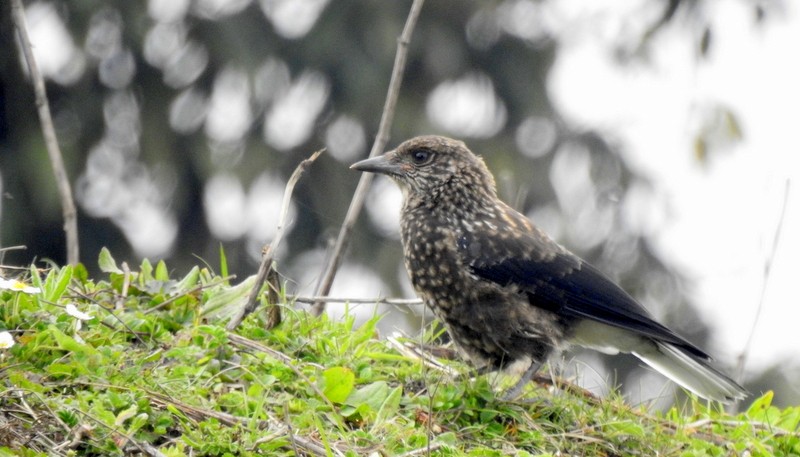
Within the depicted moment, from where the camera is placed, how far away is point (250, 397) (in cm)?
412

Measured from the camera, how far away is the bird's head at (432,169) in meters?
5.97

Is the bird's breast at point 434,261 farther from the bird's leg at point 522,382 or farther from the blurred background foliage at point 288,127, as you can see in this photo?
the blurred background foliage at point 288,127

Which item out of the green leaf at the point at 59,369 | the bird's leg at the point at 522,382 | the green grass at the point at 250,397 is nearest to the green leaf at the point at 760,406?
the green grass at the point at 250,397

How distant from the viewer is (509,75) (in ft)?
37.7

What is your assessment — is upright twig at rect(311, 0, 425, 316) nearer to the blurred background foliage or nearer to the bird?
the bird

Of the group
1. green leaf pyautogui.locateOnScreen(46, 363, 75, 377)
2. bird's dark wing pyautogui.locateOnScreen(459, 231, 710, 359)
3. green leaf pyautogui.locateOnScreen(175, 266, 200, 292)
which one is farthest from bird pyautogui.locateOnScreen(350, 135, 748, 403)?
green leaf pyautogui.locateOnScreen(46, 363, 75, 377)

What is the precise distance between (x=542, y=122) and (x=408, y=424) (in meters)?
7.74

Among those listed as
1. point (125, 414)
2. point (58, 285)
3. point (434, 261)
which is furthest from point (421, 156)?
point (125, 414)

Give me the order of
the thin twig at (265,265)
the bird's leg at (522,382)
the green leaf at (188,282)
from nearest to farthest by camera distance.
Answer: the thin twig at (265,265) → the bird's leg at (522,382) → the green leaf at (188,282)

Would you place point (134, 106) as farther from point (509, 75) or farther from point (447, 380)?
point (447, 380)

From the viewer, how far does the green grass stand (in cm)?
371

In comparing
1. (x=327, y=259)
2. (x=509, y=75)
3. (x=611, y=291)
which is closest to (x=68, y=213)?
(x=327, y=259)

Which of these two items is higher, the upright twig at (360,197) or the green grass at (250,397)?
the upright twig at (360,197)

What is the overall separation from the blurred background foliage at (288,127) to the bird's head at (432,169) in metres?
3.98
